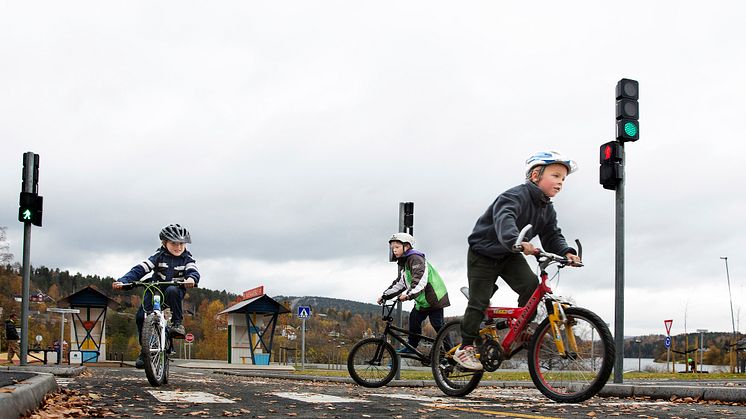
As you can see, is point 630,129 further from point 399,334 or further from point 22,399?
point 22,399

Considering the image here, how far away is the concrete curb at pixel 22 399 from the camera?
181 inches

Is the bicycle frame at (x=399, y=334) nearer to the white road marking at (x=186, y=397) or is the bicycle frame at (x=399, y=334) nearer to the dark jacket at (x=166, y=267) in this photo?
the dark jacket at (x=166, y=267)

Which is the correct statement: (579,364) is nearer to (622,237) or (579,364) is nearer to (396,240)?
(622,237)

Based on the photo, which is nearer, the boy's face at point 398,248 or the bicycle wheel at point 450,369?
the bicycle wheel at point 450,369

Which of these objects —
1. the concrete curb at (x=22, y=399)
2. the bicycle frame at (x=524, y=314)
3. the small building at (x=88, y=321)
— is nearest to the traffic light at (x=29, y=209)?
the concrete curb at (x=22, y=399)

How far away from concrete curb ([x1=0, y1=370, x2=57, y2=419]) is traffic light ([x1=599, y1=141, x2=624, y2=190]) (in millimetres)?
6393

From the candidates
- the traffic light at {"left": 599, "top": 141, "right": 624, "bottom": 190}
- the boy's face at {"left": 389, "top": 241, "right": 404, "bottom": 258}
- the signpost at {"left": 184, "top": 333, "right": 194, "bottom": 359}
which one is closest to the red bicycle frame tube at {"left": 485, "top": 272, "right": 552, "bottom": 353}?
the traffic light at {"left": 599, "top": 141, "right": 624, "bottom": 190}

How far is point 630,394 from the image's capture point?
28.3ft

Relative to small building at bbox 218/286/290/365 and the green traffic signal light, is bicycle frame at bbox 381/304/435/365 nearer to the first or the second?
the green traffic signal light

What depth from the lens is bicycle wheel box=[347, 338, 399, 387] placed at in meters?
11.3

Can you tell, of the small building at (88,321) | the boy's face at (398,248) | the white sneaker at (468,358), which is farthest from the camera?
the small building at (88,321)

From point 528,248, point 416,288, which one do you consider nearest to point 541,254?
point 528,248

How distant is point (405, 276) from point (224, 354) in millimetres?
124306

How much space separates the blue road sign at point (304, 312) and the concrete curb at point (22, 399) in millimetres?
22151
